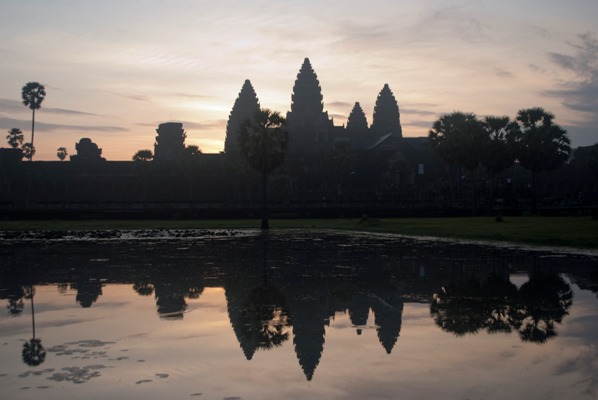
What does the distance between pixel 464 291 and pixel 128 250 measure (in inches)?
648

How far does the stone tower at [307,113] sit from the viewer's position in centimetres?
11700

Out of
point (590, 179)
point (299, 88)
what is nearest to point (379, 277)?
point (590, 179)

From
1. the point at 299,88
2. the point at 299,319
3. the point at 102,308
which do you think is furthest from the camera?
the point at 299,88

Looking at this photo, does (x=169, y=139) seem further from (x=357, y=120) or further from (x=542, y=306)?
(x=542, y=306)

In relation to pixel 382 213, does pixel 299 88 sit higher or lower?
higher

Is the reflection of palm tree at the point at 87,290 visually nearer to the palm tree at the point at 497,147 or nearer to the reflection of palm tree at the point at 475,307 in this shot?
the reflection of palm tree at the point at 475,307

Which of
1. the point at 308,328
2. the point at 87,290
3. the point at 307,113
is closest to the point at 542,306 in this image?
the point at 308,328

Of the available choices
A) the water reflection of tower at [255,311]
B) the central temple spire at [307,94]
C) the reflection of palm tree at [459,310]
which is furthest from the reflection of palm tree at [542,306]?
the central temple spire at [307,94]

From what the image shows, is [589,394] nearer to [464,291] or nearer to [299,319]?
[299,319]

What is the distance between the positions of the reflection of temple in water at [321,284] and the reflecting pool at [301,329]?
0.06 metres

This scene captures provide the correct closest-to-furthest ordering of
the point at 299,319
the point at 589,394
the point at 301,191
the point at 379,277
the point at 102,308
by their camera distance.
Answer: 1. the point at 589,394
2. the point at 299,319
3. the point at 102,308
4. the point at 379,277
5. the point at 301,191

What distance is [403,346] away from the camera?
35.0 ft

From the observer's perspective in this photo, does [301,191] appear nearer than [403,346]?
No

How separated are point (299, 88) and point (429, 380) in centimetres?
11157
